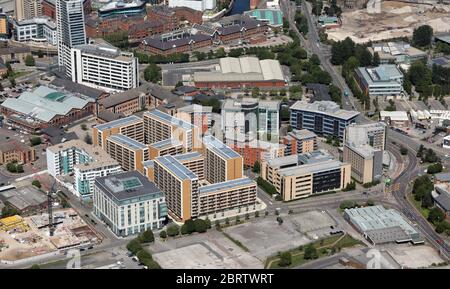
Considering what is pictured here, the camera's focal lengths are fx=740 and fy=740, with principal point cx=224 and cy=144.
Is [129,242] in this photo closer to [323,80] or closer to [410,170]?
[410,170]

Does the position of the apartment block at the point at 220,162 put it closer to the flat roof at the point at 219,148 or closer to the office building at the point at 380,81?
the flat roof at the point at 219,148

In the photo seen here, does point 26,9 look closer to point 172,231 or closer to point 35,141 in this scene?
point 35,141

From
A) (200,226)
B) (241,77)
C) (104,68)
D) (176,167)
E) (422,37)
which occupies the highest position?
(422,37)

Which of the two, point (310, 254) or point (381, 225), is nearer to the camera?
point (310, 254)

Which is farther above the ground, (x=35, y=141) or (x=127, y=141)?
(x=127, y=141)

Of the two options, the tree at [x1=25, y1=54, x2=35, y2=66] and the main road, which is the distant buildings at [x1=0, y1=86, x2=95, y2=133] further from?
the main road

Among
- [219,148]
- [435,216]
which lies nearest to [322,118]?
[219,148]
